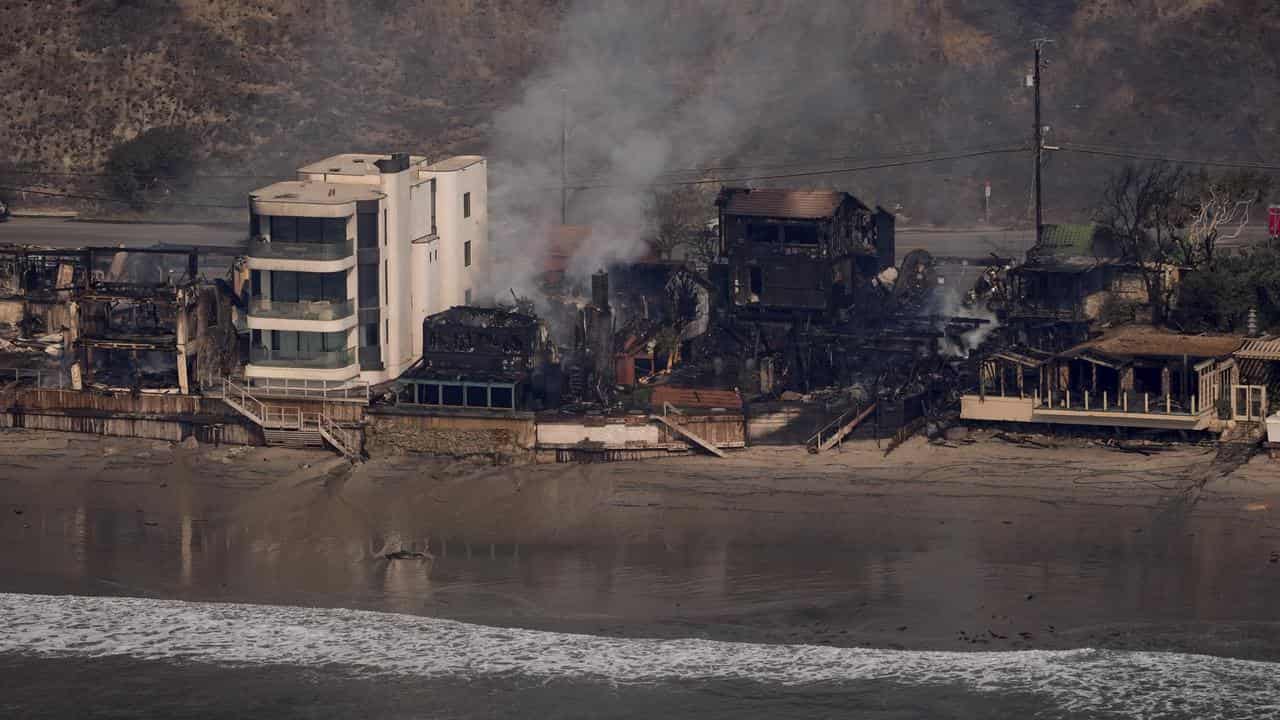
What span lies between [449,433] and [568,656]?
1818 cm

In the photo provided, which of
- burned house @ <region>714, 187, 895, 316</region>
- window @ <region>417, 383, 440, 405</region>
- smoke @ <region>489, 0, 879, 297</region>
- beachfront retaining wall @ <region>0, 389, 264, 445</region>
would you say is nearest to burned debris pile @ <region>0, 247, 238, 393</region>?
beachfront retaining wall @ <region>0, 389, 264, 445</region>

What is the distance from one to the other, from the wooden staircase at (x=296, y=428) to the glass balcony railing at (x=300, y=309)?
3.93m

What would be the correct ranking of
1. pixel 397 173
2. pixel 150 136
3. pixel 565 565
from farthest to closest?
1. pixel 150 136
2. pixel 397 173
3. pixel 565 565

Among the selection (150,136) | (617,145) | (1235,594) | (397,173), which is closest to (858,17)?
(617,145)

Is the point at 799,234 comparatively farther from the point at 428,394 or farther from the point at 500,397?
the point at 428,394

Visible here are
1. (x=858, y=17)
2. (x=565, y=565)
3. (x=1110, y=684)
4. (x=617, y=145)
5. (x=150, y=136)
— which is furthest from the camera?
(x=858, y=17)

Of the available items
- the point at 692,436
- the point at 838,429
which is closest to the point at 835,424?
the point at 838,429

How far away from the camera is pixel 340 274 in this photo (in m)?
80.4

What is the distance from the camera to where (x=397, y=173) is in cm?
8181

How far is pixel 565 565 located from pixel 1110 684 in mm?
17057

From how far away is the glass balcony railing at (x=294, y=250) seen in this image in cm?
7938

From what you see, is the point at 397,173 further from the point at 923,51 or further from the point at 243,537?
the point at 923,51

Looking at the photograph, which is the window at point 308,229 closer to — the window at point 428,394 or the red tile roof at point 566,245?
the window at point 428,394

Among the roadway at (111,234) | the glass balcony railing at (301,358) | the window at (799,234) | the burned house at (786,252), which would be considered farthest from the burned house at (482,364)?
the roadway at (111,234)
